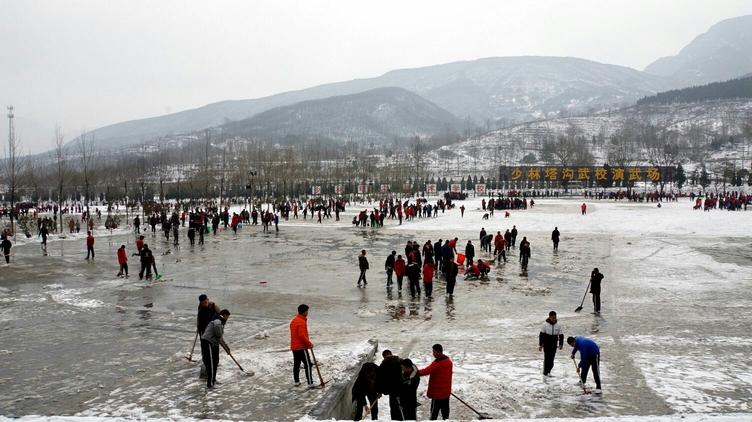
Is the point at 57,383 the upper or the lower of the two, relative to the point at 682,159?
lower

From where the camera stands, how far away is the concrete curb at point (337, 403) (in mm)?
7246

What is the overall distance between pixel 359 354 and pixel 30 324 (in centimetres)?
874

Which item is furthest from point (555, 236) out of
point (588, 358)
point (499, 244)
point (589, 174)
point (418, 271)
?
point (589, 174)

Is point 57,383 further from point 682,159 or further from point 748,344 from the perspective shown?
point 682,159

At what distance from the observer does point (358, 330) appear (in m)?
12.6

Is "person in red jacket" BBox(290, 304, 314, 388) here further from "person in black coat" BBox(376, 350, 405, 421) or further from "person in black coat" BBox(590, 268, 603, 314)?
"person in black coat" BBox(590, 268, 603, 314)

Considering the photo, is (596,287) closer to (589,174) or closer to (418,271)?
(418,271)

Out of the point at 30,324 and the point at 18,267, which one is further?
the point at 18,267

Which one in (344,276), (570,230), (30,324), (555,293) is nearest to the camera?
(30,324)

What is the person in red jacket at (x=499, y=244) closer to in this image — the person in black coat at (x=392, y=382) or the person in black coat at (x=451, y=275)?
the person in black coat at (x=451, y=275)

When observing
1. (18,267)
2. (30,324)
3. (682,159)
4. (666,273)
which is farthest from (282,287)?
(682,159)

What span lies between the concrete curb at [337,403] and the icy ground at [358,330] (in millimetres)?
327

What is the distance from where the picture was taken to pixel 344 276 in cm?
1950

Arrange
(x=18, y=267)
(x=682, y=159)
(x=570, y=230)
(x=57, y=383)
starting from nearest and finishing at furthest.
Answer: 1. (x=57, y=383)
2. (x=18, y=267)
3. (x=570, y=230)
4. (x=682, y=159)
